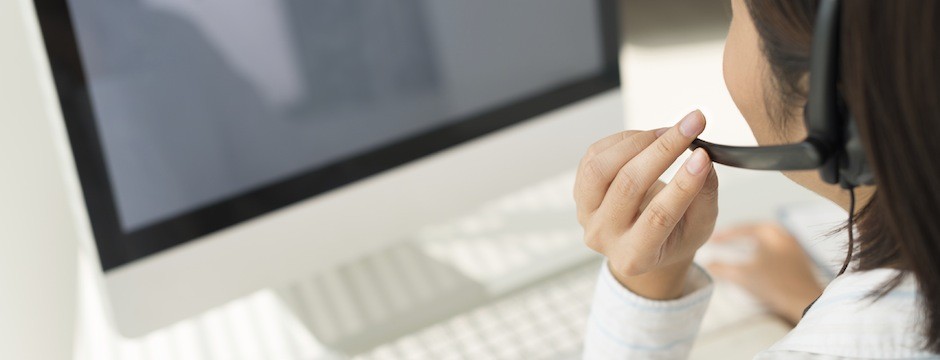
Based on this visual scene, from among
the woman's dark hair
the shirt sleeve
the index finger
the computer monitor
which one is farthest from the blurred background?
the woman's dark hair

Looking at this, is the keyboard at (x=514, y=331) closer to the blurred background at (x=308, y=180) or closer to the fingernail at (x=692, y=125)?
the blurred background at (x=308, y=180)

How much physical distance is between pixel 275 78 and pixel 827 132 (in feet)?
1.27

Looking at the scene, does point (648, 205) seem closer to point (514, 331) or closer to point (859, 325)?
point (859, 325)

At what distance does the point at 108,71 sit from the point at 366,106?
0.19 meters

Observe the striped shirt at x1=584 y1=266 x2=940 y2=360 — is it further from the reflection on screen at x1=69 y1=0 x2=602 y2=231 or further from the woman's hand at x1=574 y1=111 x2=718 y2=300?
the reflection on screen at x1=69 y1=0 x2=602 y2=231

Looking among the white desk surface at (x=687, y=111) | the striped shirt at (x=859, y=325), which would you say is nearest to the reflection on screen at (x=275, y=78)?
the white desk surface at (x=687, y=111)

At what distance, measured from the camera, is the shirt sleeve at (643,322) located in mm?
→ 637

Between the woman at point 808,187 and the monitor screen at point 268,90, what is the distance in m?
0.19

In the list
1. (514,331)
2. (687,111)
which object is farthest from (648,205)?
(687,111)

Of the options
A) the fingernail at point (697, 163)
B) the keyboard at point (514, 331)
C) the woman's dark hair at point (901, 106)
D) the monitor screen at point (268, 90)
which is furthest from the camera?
the keyboard at point (514, 331)

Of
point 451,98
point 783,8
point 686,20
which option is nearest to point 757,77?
point 783,8

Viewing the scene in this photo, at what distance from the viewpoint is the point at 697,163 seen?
1.64 ft

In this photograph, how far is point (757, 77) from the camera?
473 mm

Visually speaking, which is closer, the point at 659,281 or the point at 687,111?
the point at 659,281
